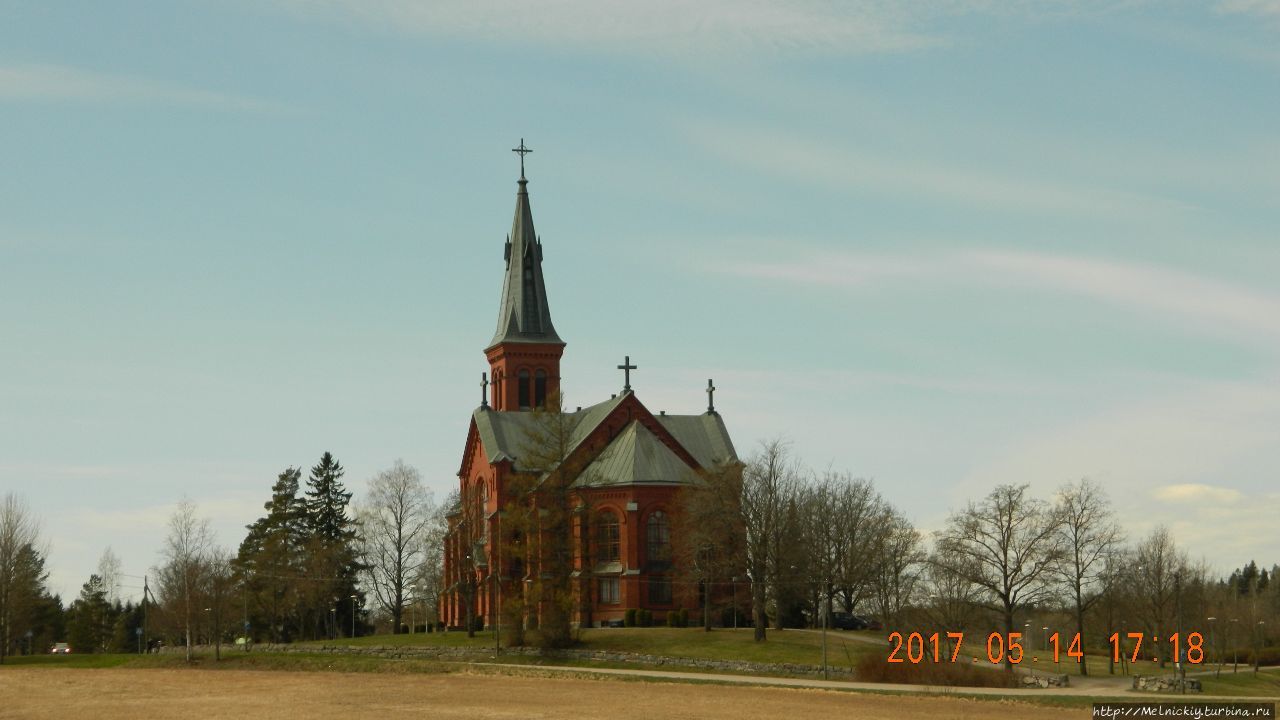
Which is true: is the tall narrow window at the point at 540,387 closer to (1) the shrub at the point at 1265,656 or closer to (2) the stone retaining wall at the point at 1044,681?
Result: (1) the shrub at the point at 1265,656

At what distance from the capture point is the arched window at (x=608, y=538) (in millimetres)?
89250

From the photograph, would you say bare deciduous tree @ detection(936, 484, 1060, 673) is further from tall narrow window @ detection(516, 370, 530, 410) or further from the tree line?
tall narrow window @ detection(516, 370, 530, 410)

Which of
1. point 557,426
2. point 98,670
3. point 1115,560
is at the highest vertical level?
point 557,426

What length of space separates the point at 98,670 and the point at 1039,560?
159 ft

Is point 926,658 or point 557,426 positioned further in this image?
point 557,426

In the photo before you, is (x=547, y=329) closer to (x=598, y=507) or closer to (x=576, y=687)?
(x=598, y=507)

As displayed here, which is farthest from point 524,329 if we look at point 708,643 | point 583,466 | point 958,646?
point 958,646

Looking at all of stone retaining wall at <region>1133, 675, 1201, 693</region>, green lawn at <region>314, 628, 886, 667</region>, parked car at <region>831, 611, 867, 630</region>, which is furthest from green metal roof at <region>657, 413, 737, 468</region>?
stone retaining wall at <region>1133, 675, 1201, 693</region>

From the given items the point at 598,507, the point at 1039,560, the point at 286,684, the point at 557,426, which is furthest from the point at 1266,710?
the point at 598,507

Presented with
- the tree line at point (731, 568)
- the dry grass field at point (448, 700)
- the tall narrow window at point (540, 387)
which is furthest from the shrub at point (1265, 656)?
the dry grass field at point (448, 700)

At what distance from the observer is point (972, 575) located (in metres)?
70.9

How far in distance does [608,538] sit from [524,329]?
2358 centimetres

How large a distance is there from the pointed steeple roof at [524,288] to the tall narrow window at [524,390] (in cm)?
264

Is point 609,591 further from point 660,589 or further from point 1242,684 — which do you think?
point 1242,684
